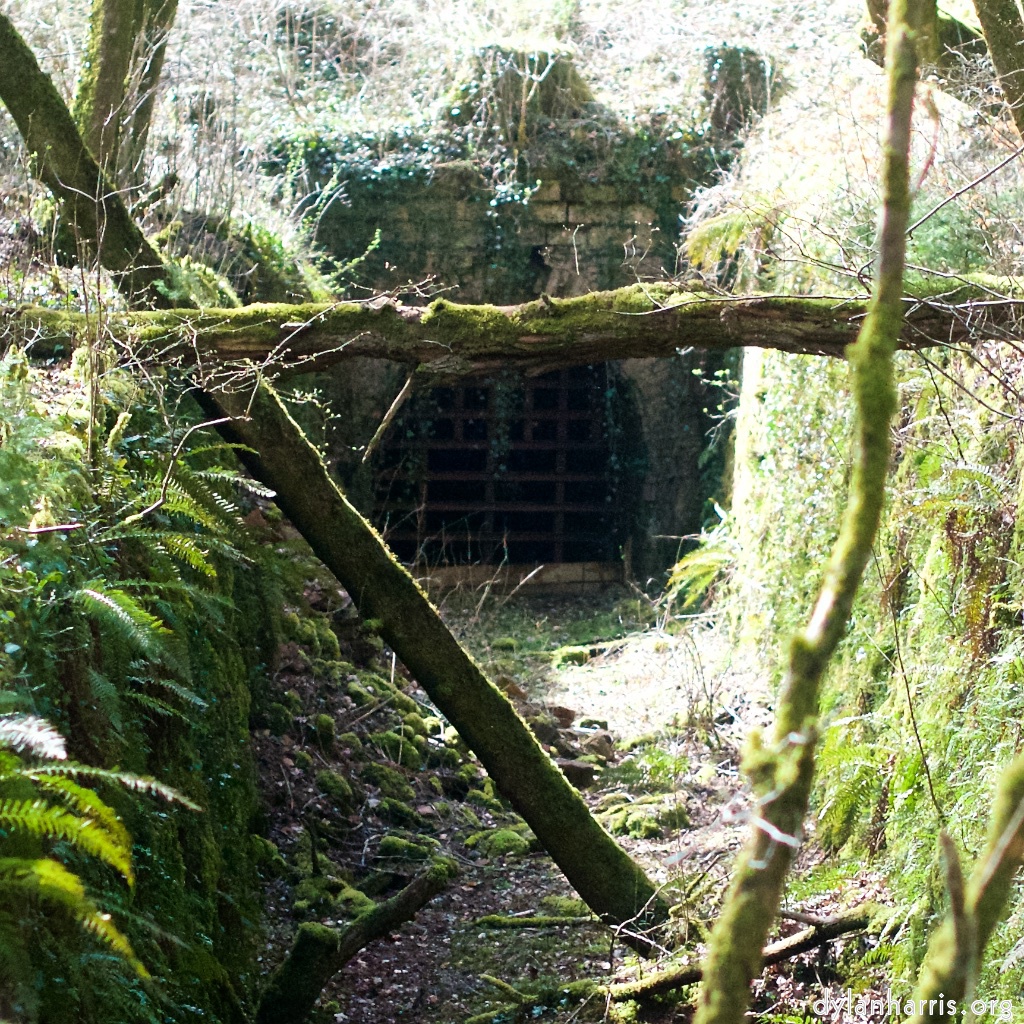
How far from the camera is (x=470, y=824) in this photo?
20.7ft

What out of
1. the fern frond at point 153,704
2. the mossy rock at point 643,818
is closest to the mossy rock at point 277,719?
the mossy rock at point 643,818

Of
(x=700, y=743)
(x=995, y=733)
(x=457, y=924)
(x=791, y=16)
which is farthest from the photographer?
(x=791, y=16)

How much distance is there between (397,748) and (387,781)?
34 cm

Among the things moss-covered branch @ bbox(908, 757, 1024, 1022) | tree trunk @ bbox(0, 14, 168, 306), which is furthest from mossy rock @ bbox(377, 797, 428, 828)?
moss-covered branch @ bbox(908, 757, 1024, 1022)

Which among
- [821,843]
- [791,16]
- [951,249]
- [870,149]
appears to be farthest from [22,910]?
[791,16]

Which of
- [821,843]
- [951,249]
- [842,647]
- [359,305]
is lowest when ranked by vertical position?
[821,843]

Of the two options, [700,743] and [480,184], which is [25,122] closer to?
[700,743]

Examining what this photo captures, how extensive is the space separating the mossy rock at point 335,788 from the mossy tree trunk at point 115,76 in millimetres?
3688

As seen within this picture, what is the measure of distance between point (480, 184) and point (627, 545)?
13.7 feet

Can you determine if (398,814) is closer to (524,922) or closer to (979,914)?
(524,922)

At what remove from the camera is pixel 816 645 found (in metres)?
1.06

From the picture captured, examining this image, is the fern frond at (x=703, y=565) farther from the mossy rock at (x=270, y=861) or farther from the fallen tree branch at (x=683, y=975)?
the fallen tree branch at (x=683, y=975)

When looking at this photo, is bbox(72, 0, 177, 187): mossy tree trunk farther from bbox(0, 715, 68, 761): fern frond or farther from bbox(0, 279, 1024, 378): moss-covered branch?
bbox(0, 715, 68, 761): fern frond

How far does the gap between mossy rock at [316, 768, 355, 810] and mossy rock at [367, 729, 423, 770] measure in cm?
66
